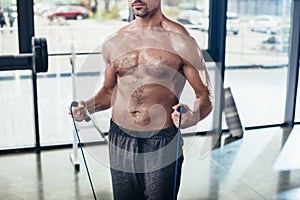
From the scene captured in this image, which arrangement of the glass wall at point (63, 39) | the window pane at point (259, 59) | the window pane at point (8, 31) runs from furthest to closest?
the window pane at point (259, 59) < the glass wall at point (63, 39) < the window pane at point (8, 31)

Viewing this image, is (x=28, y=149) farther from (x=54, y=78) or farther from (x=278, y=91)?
(x=278, y=91)

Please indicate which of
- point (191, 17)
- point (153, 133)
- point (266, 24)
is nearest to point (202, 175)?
point (191, 17)

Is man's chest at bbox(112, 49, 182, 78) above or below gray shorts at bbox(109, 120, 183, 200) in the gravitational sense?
above

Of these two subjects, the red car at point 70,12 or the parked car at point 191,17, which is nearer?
the red car at point 70,12

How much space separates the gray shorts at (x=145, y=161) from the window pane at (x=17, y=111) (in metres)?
2.41

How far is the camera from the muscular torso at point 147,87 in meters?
1.88

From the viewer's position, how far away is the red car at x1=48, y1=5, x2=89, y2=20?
412cm

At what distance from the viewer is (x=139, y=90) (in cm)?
192

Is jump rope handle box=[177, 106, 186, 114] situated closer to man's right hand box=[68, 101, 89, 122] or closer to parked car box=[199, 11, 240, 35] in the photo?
man's right hand box=[68, 101, 89, 122]

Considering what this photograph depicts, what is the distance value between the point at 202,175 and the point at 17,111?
192cm

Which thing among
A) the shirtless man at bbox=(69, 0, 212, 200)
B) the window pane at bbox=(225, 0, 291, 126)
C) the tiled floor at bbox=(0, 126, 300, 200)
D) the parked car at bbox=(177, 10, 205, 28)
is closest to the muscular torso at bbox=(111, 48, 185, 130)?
the shirtless man at bbox=(69, 0, 212, 200)

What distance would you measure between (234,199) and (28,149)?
2.11 meters

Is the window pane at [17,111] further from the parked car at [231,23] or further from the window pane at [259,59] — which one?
the window pane at [259,59]

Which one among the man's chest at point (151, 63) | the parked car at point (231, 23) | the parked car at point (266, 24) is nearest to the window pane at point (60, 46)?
the parked car at point (231, 23)
